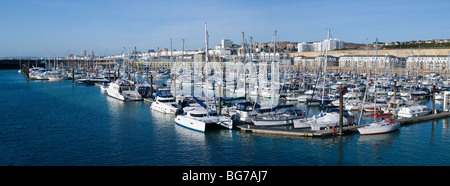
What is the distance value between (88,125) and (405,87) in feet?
113

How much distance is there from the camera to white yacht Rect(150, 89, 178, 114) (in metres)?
28.7

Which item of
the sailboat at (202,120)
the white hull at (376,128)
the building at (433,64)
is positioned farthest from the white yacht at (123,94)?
the building at (433,64)

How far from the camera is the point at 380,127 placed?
21.0 m

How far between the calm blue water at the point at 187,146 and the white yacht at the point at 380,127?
1.19ft

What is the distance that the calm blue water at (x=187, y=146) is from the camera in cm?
1653

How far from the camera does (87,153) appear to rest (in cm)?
1767

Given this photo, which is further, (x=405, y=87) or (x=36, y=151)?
(x=405, y=87)

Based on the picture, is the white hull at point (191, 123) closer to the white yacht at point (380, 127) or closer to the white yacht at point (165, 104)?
the white yacht at point (165, 104)

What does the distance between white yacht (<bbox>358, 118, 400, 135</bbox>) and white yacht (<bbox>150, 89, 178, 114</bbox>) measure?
13973mm

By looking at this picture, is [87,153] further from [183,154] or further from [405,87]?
[405,87]

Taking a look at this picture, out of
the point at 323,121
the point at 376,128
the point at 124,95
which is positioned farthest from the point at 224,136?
the point at 124,95
